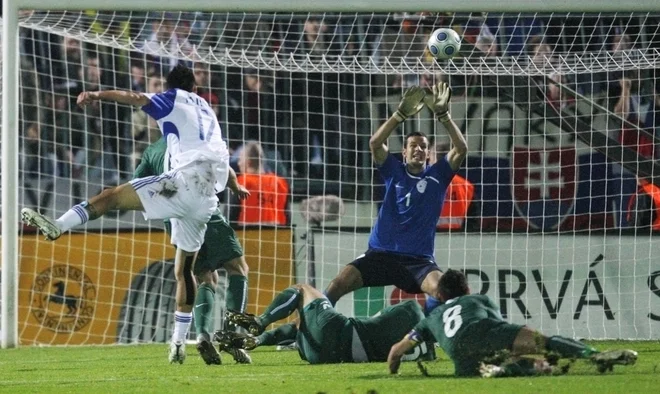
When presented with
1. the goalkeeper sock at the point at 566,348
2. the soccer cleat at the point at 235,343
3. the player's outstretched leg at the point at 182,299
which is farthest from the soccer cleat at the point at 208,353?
the goalkeeper sock at the point at 566,348

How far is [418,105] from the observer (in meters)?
9.25

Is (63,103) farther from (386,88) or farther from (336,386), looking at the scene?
(336,386)

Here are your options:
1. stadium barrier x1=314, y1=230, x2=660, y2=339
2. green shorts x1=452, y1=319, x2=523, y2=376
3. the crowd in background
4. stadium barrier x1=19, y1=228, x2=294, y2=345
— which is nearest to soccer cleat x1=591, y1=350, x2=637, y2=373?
green shorts x1=452, y1=319, x2=523, y2=376

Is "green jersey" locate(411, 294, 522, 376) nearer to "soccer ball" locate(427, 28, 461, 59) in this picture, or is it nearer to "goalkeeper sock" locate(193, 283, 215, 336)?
"goalkeeper sock" locate(193, 283, 215, 336)

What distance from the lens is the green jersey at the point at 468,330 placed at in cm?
682

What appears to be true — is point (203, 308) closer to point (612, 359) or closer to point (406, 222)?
point (406, 222)

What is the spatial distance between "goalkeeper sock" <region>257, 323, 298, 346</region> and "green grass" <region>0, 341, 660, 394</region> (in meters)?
0.15

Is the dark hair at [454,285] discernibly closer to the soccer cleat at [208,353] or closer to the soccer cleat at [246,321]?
the soccer cleat at [246,321]

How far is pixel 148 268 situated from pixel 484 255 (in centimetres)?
322

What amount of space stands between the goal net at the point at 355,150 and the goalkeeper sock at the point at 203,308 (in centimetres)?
253

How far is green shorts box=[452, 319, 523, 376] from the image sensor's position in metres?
6.81

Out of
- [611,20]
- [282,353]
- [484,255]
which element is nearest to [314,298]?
[282,353]

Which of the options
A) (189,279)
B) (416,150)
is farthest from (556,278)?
(189,279)

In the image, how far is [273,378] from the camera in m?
7.46
